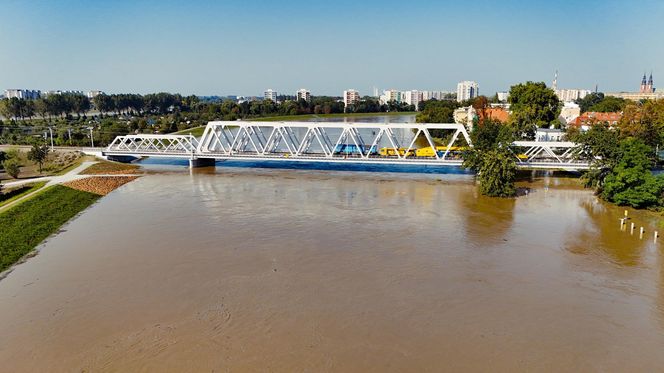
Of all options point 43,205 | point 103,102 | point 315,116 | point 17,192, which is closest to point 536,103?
point 43,205

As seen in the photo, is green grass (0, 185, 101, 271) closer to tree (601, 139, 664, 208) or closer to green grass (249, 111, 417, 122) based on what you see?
tree (601, 139, 664, 208)

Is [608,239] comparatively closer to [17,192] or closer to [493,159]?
[493,159]

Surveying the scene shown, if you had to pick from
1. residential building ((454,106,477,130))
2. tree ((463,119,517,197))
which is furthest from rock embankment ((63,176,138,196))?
residential building ((454,106,477,130))

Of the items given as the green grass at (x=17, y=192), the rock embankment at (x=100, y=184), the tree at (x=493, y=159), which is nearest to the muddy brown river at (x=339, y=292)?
the tree at (x=493, y=159)

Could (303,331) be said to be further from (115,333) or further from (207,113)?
(207,113)

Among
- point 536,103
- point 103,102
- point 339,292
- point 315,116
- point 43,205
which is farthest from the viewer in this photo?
point 315,116

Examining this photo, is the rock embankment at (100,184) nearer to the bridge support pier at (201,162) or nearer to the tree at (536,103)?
the bridge support pier at (201,162)
